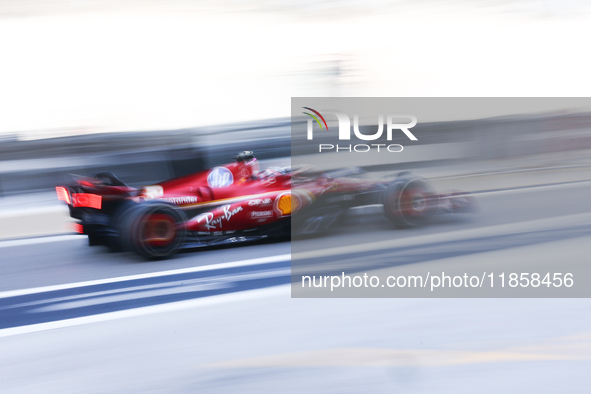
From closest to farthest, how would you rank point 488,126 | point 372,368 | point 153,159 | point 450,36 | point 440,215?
point 372,368, point 440,215, point 153,159, point 488,126, point 450,36

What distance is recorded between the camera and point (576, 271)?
3941 mm

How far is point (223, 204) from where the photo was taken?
4.41m

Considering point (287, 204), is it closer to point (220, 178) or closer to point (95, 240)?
point (220, 178)

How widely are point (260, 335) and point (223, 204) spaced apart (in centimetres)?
157

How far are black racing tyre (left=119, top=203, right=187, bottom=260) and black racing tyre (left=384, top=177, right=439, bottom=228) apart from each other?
191cm

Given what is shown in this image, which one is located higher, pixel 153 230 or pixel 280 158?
pixel 280 158

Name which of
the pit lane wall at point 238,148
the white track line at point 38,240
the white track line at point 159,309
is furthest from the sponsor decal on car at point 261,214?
the pit lane wall at point 238,148

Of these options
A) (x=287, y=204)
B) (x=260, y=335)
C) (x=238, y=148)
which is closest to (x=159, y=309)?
(x=260, y=335)

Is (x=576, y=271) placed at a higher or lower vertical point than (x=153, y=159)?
lower

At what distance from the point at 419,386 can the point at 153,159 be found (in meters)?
5.35

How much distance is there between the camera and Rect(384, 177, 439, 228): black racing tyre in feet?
15.9

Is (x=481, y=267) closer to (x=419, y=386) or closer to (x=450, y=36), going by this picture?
(x=419, y=386)

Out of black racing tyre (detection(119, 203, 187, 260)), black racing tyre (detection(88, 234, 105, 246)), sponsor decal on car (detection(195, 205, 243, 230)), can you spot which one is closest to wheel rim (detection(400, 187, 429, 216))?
sponsor decal on car (detection(195, 205, 243, 230))

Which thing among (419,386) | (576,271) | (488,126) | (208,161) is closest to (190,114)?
(208,161)
